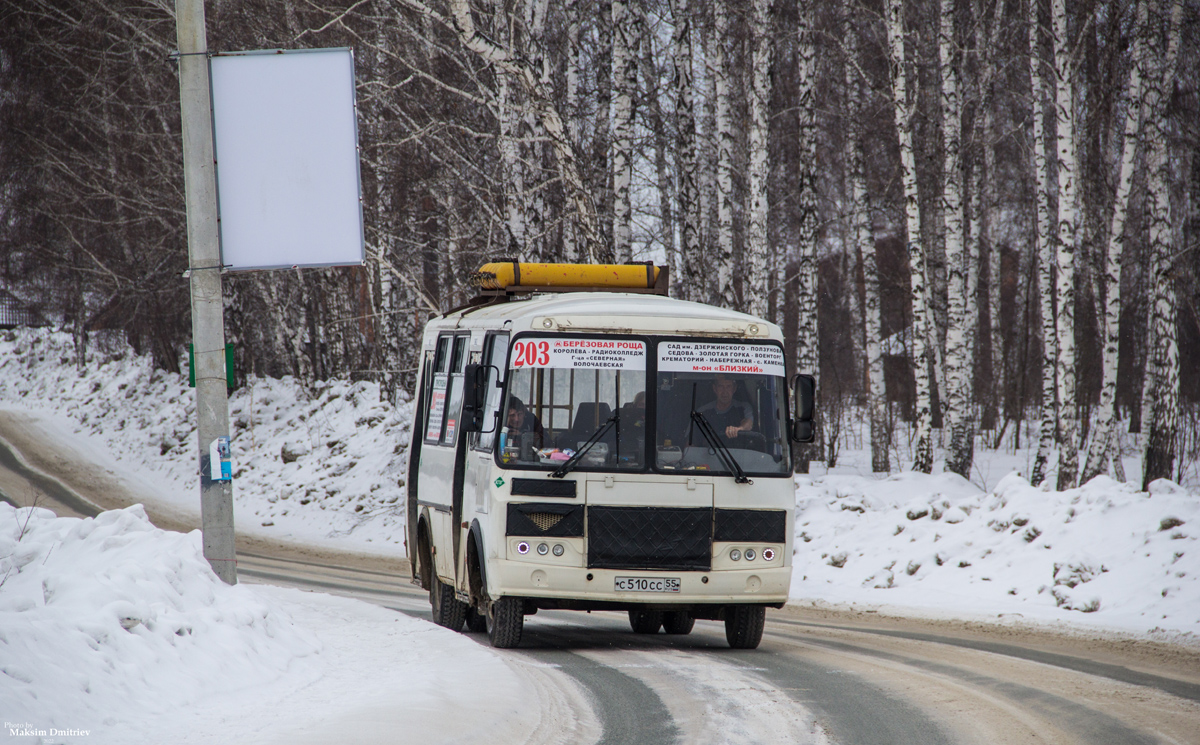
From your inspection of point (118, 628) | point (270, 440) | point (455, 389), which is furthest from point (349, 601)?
point (270, 440)

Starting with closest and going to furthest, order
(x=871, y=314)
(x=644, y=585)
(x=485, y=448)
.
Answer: (x=644, y=585) → (x=485, y=448) → (x=871, y=314)

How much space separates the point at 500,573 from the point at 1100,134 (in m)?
23.9

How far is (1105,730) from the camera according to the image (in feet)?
23.2

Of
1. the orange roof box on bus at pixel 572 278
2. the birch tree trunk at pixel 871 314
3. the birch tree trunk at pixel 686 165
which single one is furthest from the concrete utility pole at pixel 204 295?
the birch tree trunk at pixel 871 314

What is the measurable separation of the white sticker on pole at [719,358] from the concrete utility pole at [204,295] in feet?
11.9

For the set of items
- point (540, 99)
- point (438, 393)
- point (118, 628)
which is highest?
point (540, 99)

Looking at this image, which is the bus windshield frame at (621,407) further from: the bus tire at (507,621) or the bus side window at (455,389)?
the bus side window at (455,389)

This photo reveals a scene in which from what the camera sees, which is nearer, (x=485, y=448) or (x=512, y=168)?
(x=485, y=448)

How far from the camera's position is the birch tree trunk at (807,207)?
70.2 ft

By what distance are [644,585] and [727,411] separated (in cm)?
159

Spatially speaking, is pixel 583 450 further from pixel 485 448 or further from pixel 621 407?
pixel 485 448

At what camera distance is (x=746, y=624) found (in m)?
10.3

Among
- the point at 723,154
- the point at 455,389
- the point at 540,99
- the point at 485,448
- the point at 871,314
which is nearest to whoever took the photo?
the point at 485,448

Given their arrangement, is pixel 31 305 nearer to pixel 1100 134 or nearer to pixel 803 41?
pixel 803 41
